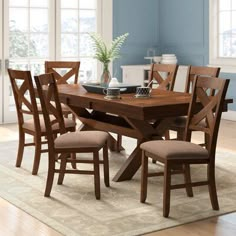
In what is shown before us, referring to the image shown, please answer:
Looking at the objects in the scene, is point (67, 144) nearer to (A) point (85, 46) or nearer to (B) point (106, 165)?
(B) point (106, 165)

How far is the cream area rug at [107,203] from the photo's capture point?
3612mm

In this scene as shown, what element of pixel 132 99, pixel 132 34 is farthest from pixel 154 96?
pixel 132 34

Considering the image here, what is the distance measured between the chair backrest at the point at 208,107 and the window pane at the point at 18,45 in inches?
164

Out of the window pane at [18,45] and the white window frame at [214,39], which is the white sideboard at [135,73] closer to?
the white window frame at [214,39]

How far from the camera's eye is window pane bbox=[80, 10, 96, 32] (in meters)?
8.40

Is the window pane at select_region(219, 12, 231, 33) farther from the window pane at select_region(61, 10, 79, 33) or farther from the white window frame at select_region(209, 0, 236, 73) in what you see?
the window pane at select_region(61, 10, 79, 33)

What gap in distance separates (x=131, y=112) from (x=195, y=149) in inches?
24.2

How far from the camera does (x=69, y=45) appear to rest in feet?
27.4

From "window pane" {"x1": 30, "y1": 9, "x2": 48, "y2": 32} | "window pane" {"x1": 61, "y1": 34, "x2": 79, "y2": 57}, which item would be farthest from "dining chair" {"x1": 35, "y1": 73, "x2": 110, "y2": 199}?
"window pane" {"x1": 61, "y1": 34, "x2": 79, "y2": 57}

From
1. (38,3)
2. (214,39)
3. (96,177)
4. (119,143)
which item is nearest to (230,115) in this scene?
(214,39)

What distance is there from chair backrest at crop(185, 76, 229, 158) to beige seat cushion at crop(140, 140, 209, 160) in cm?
9

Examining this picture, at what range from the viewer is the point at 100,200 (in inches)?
163

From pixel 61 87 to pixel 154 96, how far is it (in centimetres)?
123

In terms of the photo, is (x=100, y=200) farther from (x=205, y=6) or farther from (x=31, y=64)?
(x=205, y=6)
